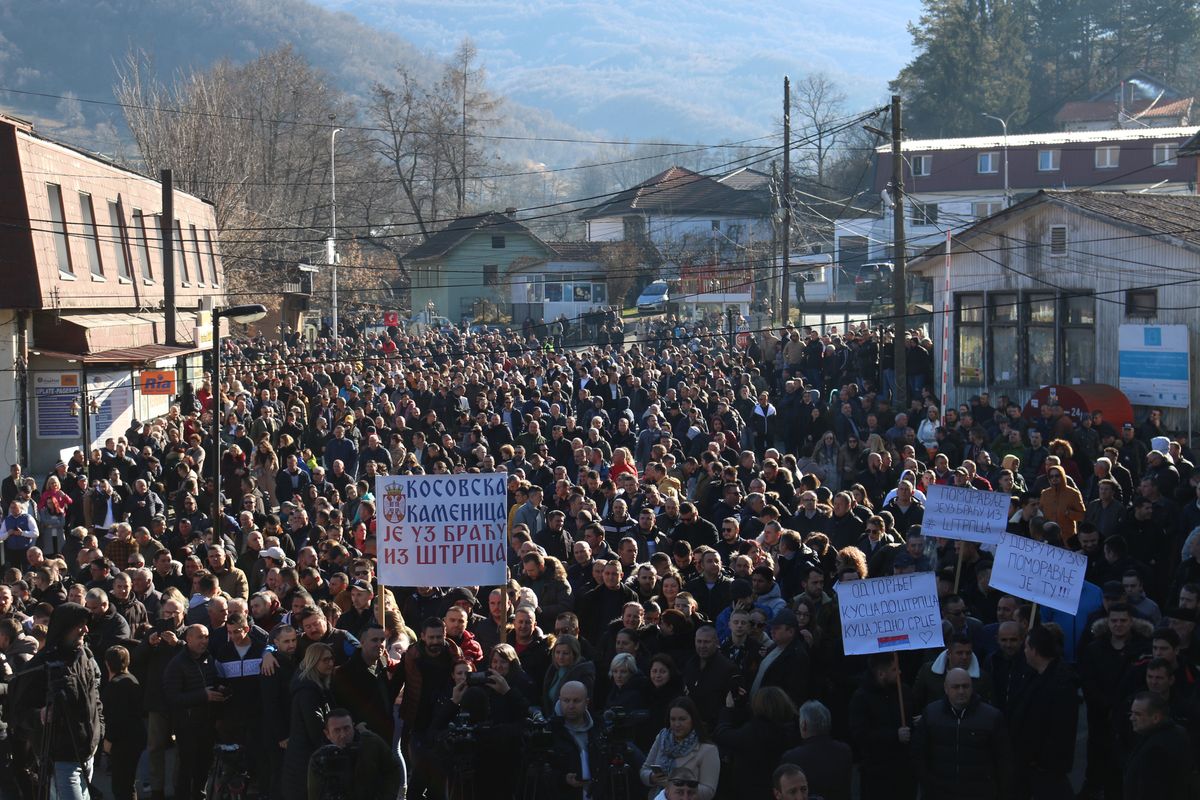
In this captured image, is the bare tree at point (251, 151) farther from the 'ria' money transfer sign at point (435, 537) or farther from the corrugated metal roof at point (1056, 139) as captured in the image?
the 'ria' money transfer sign at point (435, 537)

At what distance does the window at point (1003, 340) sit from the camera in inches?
1070

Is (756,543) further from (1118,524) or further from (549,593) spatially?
(1118,524)

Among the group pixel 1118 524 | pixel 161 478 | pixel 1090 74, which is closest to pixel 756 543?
pixel 1118 524

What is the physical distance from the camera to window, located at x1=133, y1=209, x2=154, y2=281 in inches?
1179

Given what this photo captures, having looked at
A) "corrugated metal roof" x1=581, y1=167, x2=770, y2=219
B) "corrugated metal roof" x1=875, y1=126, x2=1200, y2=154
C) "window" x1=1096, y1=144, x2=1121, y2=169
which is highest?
"corrugated metal roof" x1=875, y1=126, x2=1200, y2=154

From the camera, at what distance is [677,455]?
779 inches

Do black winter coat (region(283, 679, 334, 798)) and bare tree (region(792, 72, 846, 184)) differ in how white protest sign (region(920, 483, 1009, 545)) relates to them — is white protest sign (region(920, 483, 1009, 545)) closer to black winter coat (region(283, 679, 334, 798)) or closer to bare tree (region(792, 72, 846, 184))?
black winter coat (region(283, 679, 334, 798))

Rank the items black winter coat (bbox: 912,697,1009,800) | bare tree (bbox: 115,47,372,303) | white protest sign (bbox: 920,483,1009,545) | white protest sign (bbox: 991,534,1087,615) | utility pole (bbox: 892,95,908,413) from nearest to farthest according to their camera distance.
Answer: black winter coat (bbox: 912,697,1009,800)
white protest sign (bbox: 991,534,1087,615)
white protest sign (bbox: 920,483,1009,545)
utility pole (bbox: 892,95,908,413)
bare tree (bbox: 115,47,372,303)

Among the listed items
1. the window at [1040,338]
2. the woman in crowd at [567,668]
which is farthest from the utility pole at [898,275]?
the woman in crowd at [567,668]

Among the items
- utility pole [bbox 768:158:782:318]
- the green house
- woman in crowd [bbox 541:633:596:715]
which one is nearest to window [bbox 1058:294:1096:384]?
woman in crowd [bbox 541:633:596:715]

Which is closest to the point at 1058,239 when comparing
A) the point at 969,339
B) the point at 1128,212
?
the point at 1128,212

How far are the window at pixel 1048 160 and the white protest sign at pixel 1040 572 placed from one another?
2438 inches

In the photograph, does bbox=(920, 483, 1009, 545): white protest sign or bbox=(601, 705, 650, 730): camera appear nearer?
bbox=(601, 705, 650, 730): camera

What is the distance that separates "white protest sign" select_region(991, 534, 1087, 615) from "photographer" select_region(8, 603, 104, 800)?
6.35m
